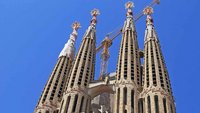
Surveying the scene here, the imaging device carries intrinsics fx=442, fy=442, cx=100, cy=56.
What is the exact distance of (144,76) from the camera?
38.6 m

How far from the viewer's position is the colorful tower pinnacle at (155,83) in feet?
114

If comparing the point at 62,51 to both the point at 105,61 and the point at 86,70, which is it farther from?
the point at 105,61

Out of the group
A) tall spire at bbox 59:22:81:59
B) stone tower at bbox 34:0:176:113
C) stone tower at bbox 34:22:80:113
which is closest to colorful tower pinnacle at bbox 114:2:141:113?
stone tower at bbox 34:0:176:113

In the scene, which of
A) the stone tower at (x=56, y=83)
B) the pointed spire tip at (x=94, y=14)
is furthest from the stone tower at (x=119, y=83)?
the pointed spire tip at (x=94, y=14)

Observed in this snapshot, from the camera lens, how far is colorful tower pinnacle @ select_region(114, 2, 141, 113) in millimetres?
35500

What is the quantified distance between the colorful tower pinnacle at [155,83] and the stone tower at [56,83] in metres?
8.25

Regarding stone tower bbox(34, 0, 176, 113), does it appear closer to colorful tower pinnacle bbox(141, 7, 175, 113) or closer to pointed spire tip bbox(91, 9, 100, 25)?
colorful tower pinnacle bbox(141, 7, 175, 113)

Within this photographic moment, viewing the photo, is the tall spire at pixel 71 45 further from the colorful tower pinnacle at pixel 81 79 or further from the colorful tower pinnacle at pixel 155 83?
the colorful tower pinnacle at pixel 155 83

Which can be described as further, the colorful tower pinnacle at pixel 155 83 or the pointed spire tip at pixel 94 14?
the pointed spire tip at pixel 94 14

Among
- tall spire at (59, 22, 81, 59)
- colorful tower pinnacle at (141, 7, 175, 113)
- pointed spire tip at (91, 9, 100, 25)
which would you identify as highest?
pointed spire tip at (91, 9, 100, 25)

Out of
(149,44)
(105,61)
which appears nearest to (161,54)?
(149,44)

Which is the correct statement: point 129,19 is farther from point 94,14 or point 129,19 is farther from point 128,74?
point 128,74

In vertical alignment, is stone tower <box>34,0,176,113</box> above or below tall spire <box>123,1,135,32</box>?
below

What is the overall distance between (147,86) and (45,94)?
9582 millimetres
